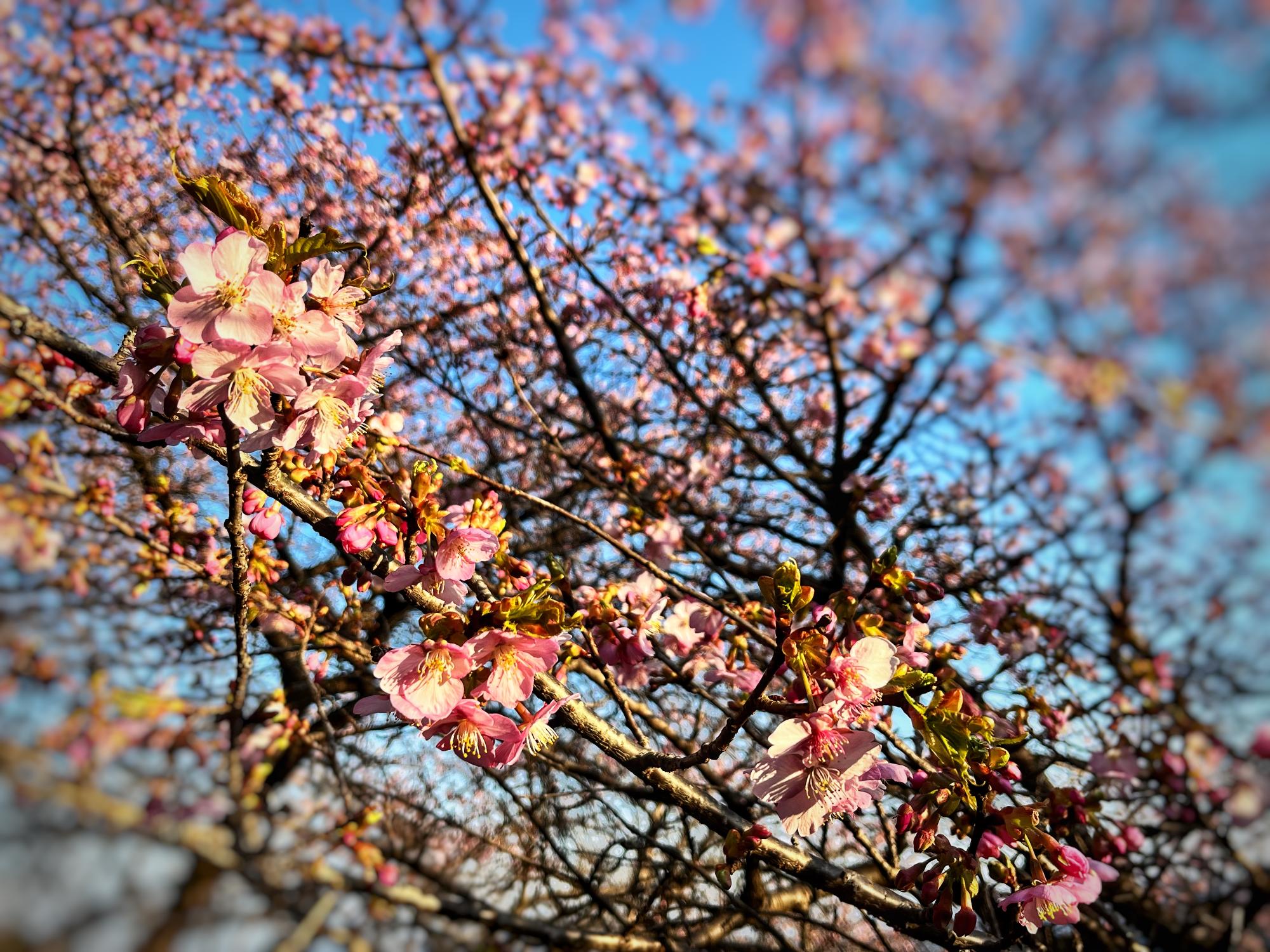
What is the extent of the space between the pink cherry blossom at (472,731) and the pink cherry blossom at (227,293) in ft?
2.44

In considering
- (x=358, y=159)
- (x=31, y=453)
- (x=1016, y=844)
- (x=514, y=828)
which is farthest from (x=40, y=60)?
(x=1016, y=844)

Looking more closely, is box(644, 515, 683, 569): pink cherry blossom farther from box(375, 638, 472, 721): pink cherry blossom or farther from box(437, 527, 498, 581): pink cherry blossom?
box(375, 638, 472, 721): pink cherry blossom

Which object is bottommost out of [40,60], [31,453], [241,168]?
[31,453]

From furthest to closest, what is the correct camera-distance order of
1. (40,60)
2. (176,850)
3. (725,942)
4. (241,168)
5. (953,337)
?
1. (40,60)
2. (241,168)
3. (725,942)
4. (953,337)
5. (176,850)

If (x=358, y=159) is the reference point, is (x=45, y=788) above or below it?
below

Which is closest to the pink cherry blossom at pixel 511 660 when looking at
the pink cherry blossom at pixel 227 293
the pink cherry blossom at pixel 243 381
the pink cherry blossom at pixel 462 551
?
the pink cherry blossom at pixel 462 551

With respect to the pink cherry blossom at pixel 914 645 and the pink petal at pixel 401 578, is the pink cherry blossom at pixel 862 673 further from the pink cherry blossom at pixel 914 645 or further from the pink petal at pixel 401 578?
the pink petal at pixel 401 578

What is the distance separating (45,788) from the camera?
1.47m

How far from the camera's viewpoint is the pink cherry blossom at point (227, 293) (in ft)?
3.60

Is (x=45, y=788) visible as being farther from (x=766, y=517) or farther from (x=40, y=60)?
(x=40, y=60)

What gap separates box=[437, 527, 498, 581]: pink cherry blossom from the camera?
1.31m

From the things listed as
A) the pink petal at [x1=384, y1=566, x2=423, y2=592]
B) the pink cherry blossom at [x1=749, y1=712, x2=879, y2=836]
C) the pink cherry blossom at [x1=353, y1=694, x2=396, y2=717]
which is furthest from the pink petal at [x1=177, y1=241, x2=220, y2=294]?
the pink cherry blossom at [x1=749, y1=712, x2=879, y2=836]

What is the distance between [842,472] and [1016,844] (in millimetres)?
2515

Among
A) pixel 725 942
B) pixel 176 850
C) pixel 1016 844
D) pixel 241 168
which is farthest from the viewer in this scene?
pixel 241 168
